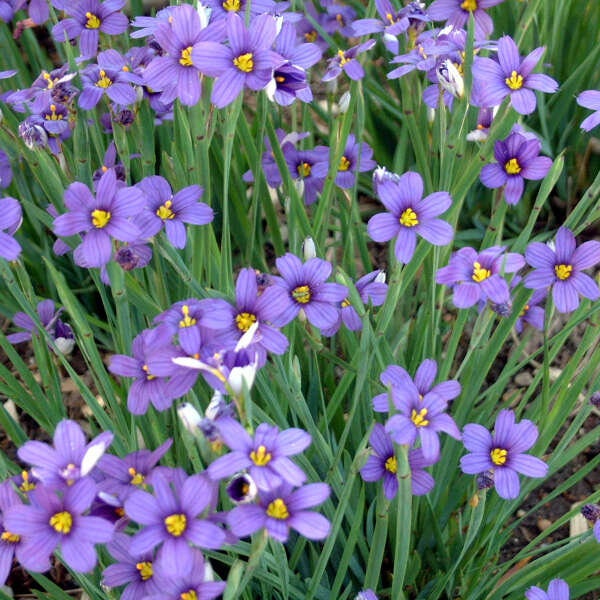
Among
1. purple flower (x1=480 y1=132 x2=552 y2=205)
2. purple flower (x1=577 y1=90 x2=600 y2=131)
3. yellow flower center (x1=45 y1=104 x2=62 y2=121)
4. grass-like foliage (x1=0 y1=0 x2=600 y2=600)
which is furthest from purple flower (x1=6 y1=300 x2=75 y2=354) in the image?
purple flower (x1=577 y1=90 x2=600 y2=131)

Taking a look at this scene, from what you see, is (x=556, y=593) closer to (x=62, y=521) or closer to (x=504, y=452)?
(x=504, y=452)

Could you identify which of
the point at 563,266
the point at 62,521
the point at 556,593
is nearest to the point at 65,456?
the point at 62,521

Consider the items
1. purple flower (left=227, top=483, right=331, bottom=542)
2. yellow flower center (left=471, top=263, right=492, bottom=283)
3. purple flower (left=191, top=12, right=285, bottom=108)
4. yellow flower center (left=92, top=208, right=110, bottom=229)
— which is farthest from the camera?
yellow flower center (left=471, top=263, right=492, bottom=283)

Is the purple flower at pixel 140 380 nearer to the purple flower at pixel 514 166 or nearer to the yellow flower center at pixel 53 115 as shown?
the yellow flower center at pixel 53 115

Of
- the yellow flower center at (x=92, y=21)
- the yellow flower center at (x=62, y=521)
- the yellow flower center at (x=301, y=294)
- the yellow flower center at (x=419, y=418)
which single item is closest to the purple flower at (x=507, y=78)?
the yellow flower center at (x=301, y=294)

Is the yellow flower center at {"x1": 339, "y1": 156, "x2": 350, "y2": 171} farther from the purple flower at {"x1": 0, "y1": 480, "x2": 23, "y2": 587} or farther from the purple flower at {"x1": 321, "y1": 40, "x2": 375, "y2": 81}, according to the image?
the purple flower at {"x1": 0, "y1": 480, "x2": 23, "y2": 587}

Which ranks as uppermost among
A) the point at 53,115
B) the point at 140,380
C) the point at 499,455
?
the point at 53,115
